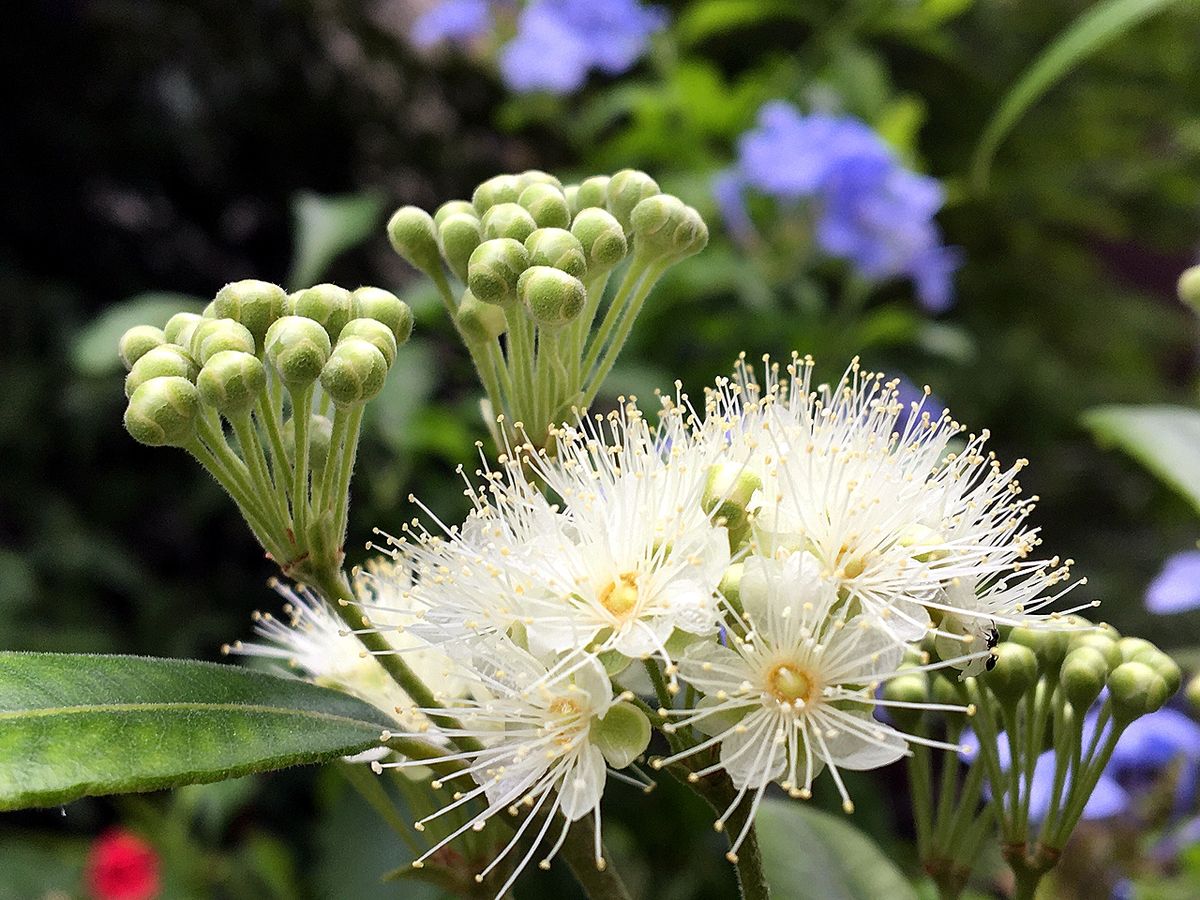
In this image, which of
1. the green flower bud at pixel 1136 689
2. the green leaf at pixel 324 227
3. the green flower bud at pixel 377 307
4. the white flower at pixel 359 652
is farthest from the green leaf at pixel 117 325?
the green flower bud at pixel 1136 689

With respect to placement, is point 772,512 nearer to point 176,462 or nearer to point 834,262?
point 834,262

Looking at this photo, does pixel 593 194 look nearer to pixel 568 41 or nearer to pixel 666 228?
pixel 666 228

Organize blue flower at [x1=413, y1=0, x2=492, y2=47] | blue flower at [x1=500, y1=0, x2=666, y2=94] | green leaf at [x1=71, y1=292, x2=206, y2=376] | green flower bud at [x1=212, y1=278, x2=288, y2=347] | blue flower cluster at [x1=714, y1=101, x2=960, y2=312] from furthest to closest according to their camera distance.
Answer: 1. blue flower at [x1=413, y1=0, x2=492, y2=47]
2. blue flower at [x1=500, y1=0, x2=666, y2=94]
3. blue flower cluster at [x1=714, y1=101, x2=960, y2=312]
4. green leaf at [x1=71, y1=292, x2=206, y2=376]
5. green flower bud at [x1=212, y1=278, x2=288, y2=347]

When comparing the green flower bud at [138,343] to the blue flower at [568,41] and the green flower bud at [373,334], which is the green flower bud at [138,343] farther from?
the blue flower at [568,41]

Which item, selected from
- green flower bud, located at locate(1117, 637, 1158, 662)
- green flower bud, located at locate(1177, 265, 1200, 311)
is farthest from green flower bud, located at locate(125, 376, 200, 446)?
green flower bud, located at locate(1177, 265, 1200, 311)

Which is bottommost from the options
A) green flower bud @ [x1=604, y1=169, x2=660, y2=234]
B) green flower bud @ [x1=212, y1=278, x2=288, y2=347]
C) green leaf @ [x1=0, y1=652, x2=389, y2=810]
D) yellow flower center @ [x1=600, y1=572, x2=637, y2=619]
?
green leaf @ [x1=0, y1=652, x2=389, y2=810]

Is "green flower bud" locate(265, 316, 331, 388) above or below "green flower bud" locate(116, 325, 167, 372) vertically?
above

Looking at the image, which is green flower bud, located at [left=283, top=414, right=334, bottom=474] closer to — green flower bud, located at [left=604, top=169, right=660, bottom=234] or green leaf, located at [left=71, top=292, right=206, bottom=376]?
green flower bud, located at [left=604, top=169, right=660, bottom=234]

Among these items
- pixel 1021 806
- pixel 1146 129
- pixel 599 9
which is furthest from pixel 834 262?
pixel 1021 806
